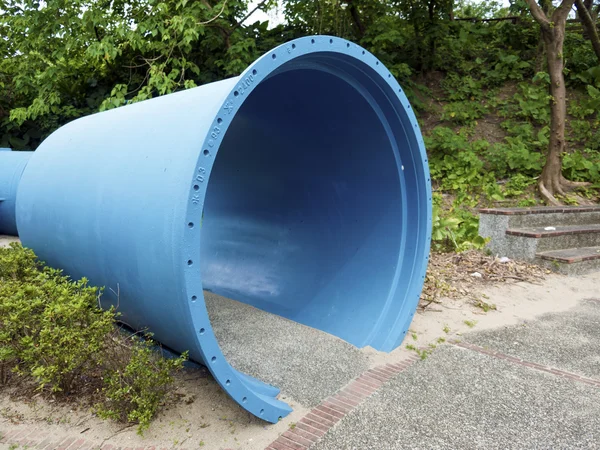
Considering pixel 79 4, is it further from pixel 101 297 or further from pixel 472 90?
pixel 472 90

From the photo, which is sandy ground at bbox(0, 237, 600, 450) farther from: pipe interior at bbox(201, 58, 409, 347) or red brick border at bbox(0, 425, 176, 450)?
pipe interior at bbox(201, 58, 409, 347)

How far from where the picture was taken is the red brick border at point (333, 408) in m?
2.46

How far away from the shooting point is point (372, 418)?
2682 millimetres

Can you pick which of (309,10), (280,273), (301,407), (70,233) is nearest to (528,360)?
(301,407)

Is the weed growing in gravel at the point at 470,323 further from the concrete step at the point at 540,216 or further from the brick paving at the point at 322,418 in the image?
the concrete step at the point at 540,216

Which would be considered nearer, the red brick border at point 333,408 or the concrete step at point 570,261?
the red brick border at point 333,408

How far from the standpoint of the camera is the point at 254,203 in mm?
5152

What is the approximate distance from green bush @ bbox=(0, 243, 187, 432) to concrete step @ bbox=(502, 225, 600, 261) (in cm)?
519

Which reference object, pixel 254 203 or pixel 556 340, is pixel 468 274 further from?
pixel 254 203

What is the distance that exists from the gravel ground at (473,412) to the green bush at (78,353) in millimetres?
979

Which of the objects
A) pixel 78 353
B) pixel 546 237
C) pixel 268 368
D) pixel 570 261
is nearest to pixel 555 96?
pixel 546 237

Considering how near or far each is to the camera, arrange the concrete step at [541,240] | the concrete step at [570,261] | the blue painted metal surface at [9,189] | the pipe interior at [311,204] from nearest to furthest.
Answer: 1. the pipe interior at [311,204]
2. the concrete step at [570,261]
3. the concrete step at [541,240]
4. the blue painted metal surface at [9,189]

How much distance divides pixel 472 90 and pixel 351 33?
3.08 meters

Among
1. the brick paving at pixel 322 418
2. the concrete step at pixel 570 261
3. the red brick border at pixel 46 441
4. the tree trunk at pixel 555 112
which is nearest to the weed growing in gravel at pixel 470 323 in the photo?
the brick paving at pixel 322 418
